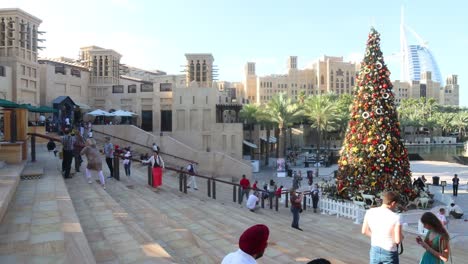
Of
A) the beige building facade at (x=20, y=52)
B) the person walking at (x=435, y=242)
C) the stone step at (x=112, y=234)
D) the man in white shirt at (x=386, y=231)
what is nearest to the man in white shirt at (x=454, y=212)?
the person walking at (x=435, y=242)

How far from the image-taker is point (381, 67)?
53.0 feet

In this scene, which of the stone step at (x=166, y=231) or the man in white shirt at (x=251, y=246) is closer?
the man in white shirt at (x=251, y=246)

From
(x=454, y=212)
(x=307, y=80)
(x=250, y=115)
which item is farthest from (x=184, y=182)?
(x=307, y=80)

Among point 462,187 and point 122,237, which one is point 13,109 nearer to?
point 122,237

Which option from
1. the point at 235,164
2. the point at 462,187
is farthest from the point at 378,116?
the point at 462,187

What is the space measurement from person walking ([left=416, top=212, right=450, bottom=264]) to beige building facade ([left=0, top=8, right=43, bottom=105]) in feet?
87.8

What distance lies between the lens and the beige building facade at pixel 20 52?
2598cm

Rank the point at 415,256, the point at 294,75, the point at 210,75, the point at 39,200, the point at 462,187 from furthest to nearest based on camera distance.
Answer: the point at 294,75, the point at 210,75, the point at 462,187, the point at 415,256, the point at 39,200

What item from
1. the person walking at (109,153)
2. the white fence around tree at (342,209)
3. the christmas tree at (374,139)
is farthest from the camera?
the christmas tree at (374,139)

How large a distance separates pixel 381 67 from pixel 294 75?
117m

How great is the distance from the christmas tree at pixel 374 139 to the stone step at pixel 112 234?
10.2 meters

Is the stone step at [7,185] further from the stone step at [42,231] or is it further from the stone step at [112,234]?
the stone step at [112,234]

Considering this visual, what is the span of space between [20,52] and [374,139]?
23.3 m

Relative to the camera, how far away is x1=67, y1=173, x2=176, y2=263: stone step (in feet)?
17.7
